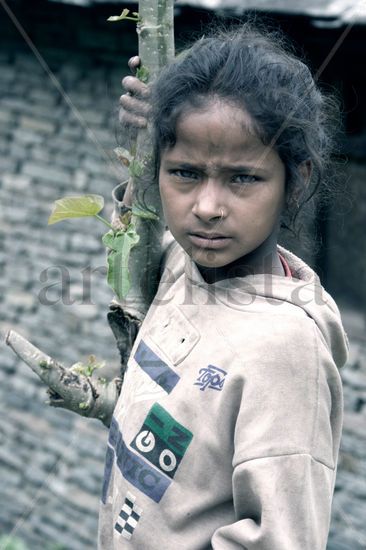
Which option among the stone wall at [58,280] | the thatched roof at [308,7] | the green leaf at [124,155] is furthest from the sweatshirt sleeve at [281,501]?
the stone wall at [58,280]

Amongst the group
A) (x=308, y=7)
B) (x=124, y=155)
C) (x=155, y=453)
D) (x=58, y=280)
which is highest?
(x=308, y=7)

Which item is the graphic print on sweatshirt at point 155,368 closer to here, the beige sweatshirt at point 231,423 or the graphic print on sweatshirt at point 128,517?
the beige sweatshirt at point 231,423

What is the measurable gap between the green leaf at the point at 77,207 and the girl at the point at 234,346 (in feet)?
0.80

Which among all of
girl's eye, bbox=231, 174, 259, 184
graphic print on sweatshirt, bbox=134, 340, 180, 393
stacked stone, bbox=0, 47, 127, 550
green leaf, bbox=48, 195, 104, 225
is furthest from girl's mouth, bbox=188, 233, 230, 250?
stacked stone, bbox=0, 47, 127, 550

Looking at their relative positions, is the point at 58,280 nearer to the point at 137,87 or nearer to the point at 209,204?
the point at 137,87

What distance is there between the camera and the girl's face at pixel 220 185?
4.82 feet

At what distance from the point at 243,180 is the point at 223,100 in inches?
5.8

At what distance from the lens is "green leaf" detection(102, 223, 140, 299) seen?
1.76 metres

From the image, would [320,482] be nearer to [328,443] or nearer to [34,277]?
[328,443]

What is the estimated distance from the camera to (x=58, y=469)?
5020 mm

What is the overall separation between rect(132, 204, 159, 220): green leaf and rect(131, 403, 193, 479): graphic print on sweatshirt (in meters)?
0.44

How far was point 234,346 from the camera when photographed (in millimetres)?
1479

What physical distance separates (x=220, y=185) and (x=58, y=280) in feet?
11.2

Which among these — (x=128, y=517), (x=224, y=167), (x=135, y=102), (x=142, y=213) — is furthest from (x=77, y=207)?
(x=128, y=517)
